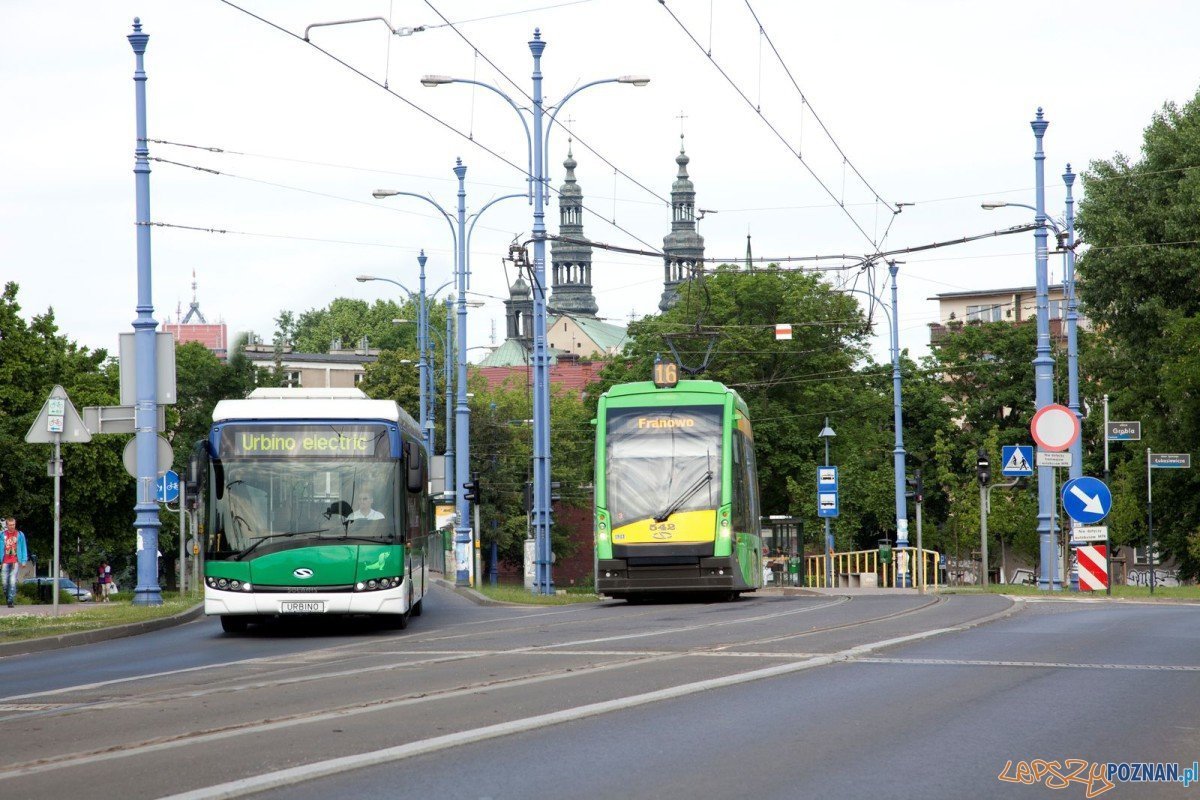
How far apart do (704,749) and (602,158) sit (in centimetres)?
2347

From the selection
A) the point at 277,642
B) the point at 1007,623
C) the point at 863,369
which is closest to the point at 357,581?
the point at 277,642

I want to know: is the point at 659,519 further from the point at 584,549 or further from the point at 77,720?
the point at 584,549

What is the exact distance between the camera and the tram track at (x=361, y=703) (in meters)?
9.35

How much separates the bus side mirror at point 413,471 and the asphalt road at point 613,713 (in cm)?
243

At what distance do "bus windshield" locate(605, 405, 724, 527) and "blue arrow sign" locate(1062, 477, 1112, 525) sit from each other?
226 inches

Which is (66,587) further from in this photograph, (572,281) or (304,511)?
(572,281)

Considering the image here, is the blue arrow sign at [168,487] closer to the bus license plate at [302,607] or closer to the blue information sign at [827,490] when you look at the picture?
the bus license plate at [302,607]

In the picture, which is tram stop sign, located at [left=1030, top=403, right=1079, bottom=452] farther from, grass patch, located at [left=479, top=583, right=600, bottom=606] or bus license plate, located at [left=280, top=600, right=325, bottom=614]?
bus license plate, located at [left=280, top=600, right=325, bottom=614]

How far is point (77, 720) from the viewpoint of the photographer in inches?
438

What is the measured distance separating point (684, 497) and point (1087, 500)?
21.4 ft

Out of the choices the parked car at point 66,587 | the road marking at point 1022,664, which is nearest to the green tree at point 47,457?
the parked car at point 66,587

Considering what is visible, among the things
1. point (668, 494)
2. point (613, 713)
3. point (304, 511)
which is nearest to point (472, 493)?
point (668, 494)

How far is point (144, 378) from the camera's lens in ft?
89.9

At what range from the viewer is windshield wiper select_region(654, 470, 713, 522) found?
2773 centimetres
